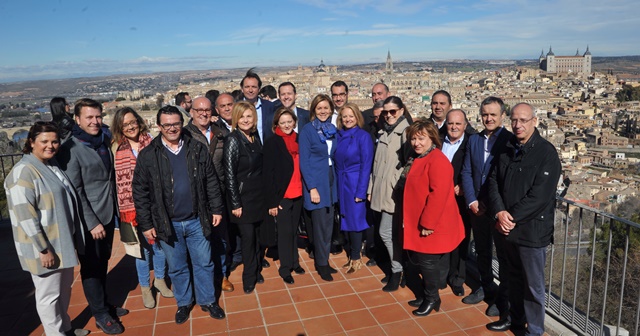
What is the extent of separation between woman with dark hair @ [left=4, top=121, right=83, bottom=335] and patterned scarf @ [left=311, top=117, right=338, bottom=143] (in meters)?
1.90

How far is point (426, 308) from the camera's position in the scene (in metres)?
3.30

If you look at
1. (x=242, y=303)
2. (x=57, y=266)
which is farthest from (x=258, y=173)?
(x=57, y=266)

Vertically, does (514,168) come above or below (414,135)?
below

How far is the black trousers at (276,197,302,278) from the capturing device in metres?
3.91

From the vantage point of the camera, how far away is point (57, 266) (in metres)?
2.79

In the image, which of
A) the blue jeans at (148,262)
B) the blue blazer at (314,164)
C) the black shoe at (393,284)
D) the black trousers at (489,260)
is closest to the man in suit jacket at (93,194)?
the blue jeans at (148,262)

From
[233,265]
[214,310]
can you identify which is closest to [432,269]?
[214,310]

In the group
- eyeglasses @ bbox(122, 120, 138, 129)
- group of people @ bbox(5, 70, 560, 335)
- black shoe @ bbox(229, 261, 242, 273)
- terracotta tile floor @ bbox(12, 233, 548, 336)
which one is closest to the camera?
group of people @ bbox(5, 70, 560, 335)

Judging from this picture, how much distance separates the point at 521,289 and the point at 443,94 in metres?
1.86

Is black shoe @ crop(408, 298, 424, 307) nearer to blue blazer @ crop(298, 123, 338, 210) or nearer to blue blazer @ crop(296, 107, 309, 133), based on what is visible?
blue blazer @ crop(298, 123, 338, 210)

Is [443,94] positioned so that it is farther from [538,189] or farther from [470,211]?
[538,189]

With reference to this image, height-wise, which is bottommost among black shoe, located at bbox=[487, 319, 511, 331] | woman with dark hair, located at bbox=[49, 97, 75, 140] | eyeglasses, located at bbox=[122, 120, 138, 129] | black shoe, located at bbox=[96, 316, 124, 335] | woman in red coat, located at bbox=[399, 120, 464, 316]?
black shoe, located at bbox=[487, 319, 511, 331]

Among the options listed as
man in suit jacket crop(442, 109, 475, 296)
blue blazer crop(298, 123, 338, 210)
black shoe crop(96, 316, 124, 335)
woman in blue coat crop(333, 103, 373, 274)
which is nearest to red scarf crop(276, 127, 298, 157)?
blue blazer crop(298, 123, 338, 210)

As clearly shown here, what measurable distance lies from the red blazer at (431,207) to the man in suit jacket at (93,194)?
2201mm
